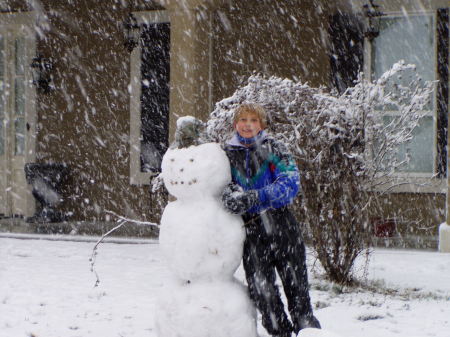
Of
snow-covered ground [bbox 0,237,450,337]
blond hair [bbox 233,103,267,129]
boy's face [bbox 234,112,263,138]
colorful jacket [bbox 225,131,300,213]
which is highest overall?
blond hair [bbox 233,103,267,129]

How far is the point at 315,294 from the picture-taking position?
5.44 metres

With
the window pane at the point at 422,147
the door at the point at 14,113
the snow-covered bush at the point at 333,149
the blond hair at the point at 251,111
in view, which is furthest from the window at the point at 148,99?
the blond hair at the point at 251,111

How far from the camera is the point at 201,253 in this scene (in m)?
3.23

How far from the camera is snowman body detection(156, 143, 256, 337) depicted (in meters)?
3.22

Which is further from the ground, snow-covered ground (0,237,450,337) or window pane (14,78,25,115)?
window pane (14,78,25,115)

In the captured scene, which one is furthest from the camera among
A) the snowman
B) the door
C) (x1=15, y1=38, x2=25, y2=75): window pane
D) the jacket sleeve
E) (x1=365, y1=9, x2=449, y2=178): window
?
(x1=15, y1=38, x2=25, y2=75): window pane

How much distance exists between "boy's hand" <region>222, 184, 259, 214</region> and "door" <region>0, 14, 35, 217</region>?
8.21 meters

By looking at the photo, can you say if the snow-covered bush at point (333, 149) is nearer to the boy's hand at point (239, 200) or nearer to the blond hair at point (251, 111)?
the blond hair at point (251, 111)

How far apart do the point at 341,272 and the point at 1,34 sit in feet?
25.7

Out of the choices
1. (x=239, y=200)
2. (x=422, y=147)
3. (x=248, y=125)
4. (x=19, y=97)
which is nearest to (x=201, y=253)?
(x=239, y=200)

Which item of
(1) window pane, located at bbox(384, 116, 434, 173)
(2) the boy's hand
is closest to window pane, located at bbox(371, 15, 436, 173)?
(1) window pane, located at bbox(384, 116, 434, 173)

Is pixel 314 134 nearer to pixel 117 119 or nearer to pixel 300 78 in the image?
pixel 300 78

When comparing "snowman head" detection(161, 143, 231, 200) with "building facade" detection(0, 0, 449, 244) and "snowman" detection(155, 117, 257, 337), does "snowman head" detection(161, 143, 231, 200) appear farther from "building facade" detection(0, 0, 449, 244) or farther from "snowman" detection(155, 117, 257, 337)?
"building facade" detection(0, 0, 449, 244)

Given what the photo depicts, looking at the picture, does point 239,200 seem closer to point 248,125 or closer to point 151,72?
point 248,125
